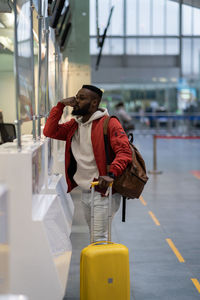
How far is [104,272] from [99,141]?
111 centimetres

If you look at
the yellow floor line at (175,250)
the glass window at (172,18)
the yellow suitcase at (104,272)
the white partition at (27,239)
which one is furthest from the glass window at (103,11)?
the glass window at (172,18)

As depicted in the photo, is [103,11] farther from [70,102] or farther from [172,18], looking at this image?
[172,18]

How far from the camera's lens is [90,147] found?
4379mm

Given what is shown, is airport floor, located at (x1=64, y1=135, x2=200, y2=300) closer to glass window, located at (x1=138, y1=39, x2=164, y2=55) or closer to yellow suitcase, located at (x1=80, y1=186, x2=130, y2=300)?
yellow suitcase, located at (x1=80, y1=186, x2=130, y2=300)

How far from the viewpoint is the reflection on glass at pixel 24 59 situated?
334 cm

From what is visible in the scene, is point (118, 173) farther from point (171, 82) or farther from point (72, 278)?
point (171, 82)

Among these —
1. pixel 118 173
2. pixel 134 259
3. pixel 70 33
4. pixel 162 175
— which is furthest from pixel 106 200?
pixel 162 175

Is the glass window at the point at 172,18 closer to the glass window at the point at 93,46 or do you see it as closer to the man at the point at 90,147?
the glass window at the point at 93,46

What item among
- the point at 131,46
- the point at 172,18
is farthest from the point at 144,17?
the point at 131,46

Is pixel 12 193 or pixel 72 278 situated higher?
pixel 12 193

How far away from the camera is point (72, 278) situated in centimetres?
527

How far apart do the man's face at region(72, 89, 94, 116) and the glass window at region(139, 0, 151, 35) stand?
32852mm

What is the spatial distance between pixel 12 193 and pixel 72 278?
2.39 metres

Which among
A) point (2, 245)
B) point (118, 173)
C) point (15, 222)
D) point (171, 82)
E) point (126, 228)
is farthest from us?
point (171, 82)
